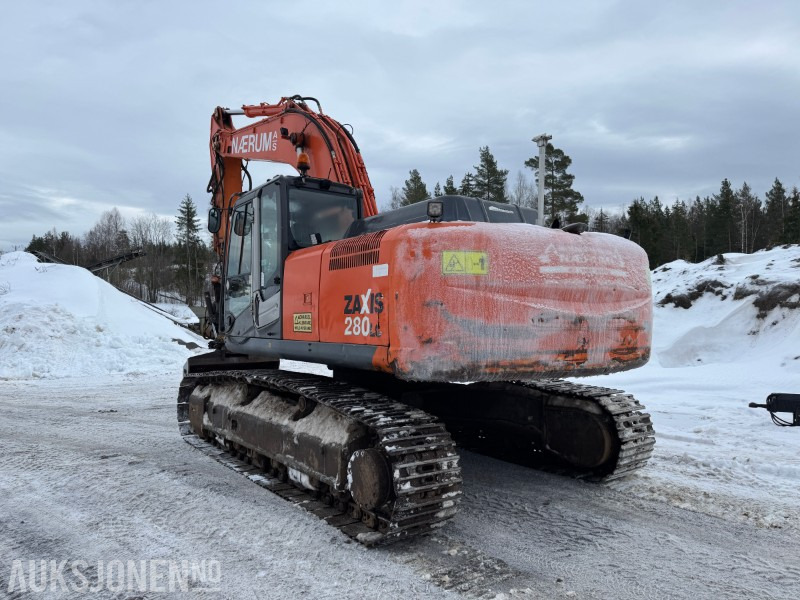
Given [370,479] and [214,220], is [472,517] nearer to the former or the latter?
[370,479]

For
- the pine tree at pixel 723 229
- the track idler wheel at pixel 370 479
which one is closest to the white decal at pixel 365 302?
the track idler wheel at pixel 370 479

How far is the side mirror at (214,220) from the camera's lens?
6585 mm

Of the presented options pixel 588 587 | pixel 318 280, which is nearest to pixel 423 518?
pixel 588 587

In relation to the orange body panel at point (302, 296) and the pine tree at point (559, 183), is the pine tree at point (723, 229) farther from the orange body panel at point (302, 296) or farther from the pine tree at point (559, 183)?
the orange body panel at point (302, 296)

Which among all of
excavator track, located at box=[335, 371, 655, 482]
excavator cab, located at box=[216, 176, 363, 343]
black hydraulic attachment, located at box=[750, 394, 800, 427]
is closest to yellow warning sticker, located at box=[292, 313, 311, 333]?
excavator cab, located at box=[216, 176, 363, 343]

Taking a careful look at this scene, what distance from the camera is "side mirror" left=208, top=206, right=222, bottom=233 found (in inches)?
259

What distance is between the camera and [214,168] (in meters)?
8.05

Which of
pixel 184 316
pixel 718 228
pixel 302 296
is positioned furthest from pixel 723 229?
pixel 302 296

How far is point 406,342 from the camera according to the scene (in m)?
3.61

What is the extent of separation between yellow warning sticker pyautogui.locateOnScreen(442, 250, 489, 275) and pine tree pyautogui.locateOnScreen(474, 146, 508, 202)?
30798mm

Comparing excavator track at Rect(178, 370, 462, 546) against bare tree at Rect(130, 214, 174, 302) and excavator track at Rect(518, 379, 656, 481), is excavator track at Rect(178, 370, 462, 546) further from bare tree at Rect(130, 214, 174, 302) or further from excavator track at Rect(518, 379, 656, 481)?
bare tree at Rect(130, 214, 174, 302)

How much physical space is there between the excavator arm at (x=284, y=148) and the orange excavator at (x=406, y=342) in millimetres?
35

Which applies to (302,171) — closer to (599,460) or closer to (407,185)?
(599,460)

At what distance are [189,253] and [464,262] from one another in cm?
5689
